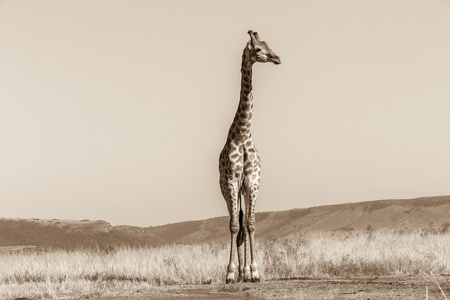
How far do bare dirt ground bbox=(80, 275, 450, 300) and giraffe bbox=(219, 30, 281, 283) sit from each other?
0.78 metres

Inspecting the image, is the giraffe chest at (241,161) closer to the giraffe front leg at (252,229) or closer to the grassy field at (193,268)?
the giraffe front leg at (252,229)

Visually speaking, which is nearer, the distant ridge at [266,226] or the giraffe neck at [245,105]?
the giraffe neck at [245,105]

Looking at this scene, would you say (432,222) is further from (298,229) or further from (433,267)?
(433,267)

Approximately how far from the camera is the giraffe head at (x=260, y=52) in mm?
11469

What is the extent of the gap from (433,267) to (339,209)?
44546mm

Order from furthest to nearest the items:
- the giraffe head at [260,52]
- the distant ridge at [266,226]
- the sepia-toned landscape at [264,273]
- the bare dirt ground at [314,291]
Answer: the distant ridge at [266,226], the giraffe head at [260,52], the sepia-toned landscape at [264,273], the bare dirt ground at [314,291]

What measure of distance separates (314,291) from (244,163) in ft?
→ 10.5

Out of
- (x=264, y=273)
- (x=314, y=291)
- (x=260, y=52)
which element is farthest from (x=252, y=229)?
(x=260, y=52)

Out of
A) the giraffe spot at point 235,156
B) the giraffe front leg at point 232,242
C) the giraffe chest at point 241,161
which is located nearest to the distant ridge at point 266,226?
the giraffe front leg at point 232,242

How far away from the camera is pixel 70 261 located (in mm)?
15938

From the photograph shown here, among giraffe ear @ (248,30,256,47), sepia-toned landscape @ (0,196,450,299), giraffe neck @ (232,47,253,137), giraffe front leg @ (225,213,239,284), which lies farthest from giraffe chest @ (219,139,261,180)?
sepia-toned landscape @ (0,196,450,299)

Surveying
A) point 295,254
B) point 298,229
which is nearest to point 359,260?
point 295,254

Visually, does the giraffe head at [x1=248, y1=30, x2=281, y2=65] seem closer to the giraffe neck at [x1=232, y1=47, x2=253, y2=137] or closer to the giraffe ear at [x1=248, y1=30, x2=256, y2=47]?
the giraffe ear at [x1=248, y1=30, x2=256, y2=47]

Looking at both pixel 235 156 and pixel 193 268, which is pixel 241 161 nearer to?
pixel 235 156
